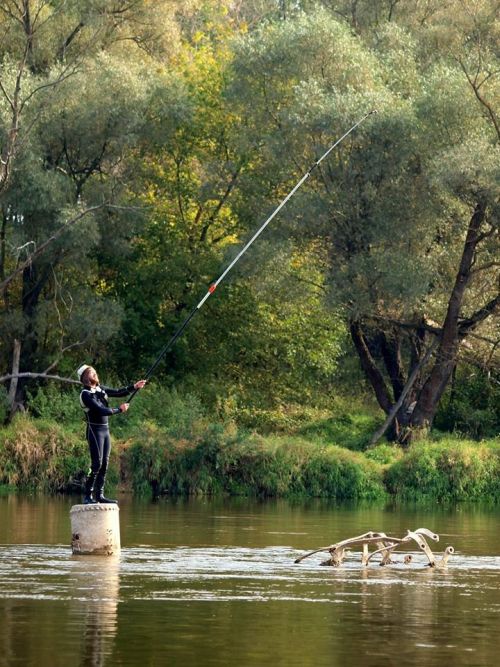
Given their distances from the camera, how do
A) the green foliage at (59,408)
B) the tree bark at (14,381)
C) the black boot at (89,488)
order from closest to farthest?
the black boot at (89,488) < the green foliage at (59,408) < the tree bark at (14,381)

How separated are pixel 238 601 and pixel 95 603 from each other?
58.3 inches

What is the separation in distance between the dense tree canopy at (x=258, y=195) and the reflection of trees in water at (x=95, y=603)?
19.8m

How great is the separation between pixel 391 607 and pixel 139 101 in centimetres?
3004

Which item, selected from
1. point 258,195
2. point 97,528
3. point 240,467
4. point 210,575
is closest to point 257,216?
point 258,195

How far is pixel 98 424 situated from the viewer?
21.2m

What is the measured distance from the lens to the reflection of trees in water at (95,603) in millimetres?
12938

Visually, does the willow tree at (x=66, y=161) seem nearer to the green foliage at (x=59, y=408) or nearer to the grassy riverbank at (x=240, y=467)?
the green foliage at (x=59, y=408)

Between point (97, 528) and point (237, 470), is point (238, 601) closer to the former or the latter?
point (97, 528)

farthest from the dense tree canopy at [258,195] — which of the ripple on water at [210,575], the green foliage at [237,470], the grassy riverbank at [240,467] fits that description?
the ripple on water at [210,575]

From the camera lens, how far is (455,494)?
3656cm

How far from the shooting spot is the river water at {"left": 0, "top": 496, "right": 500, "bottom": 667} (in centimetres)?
1314

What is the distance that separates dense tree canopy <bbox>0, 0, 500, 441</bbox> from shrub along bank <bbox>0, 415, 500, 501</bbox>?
4.99 metres

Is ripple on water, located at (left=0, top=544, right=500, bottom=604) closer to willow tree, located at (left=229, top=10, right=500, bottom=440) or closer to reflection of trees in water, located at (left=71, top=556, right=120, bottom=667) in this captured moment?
reflection of trees in water, located at (left=71, top=556, right=120, bottom=667)

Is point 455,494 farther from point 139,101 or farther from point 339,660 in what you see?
point 339,660
